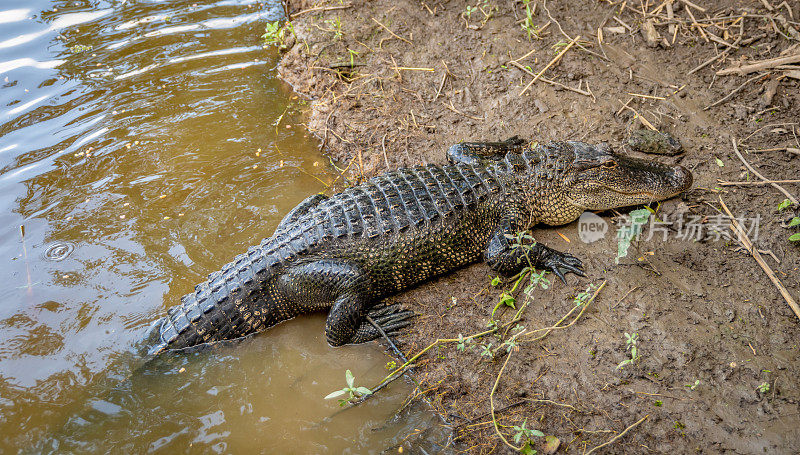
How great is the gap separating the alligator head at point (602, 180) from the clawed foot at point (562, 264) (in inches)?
18.2

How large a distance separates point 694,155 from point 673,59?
1.40 metres

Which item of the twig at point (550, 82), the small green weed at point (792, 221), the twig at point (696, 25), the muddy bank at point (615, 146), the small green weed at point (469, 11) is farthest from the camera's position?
the small green weed at point (469, 11)

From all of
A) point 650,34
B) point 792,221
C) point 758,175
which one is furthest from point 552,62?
point 792,221

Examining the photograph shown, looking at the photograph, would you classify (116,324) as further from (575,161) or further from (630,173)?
(630,173)

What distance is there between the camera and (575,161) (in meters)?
4.23

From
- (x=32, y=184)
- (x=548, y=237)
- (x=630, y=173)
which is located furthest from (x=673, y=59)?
(x=32, y=184)

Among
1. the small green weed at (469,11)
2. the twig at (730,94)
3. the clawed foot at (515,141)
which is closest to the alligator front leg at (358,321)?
the clawed foot at (515,141)

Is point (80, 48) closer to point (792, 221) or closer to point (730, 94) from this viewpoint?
point (730, 94)

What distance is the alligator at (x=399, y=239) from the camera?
379 cm

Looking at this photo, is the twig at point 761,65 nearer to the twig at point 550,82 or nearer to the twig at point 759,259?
the twig at point 550,82

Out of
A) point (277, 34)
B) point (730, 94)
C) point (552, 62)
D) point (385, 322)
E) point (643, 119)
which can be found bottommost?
point (385, 322)

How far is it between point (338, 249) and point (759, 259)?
3.25 m

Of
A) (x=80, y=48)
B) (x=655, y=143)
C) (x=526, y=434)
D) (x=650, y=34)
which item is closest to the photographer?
(x=526, y=434)

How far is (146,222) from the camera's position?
16.1 ft
